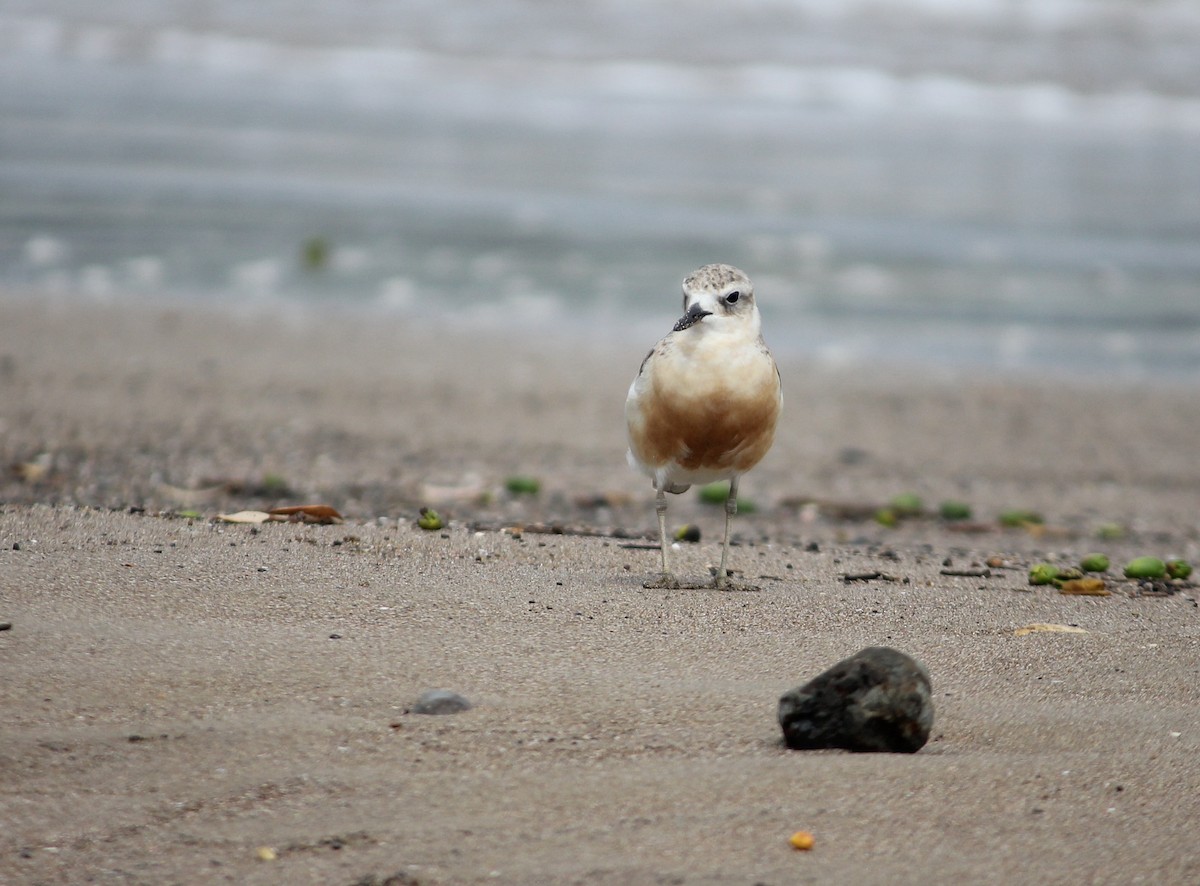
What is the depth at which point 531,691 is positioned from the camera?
402 centimetres

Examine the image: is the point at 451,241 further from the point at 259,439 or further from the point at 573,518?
the point at 573,518

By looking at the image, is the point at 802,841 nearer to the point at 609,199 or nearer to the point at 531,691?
the point at 531,691

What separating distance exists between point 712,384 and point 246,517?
2155mm

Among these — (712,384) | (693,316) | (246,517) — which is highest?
(693,316)

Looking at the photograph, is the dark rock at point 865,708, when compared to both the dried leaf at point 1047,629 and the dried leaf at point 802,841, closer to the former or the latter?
the dried leaf at point 802,841

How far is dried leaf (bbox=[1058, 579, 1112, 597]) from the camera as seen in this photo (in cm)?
558

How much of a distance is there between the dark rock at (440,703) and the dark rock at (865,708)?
86cm

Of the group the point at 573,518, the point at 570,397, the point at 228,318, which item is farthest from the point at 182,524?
the point at 228,318

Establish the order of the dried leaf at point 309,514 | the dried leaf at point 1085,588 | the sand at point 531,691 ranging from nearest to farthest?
the sand at point 531,691 < the dried leaf at point 1085,588 < the dried leaf at point 309,514

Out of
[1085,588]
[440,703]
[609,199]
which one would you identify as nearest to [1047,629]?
[1085,588]

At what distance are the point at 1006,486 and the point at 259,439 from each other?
485 centimetres

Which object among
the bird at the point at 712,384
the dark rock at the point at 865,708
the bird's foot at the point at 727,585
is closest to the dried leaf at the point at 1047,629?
the bird's foot at the point at 727,585

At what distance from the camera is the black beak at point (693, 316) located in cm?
497

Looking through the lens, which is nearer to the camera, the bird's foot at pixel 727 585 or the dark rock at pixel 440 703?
the dark rock at pixel 440 703
